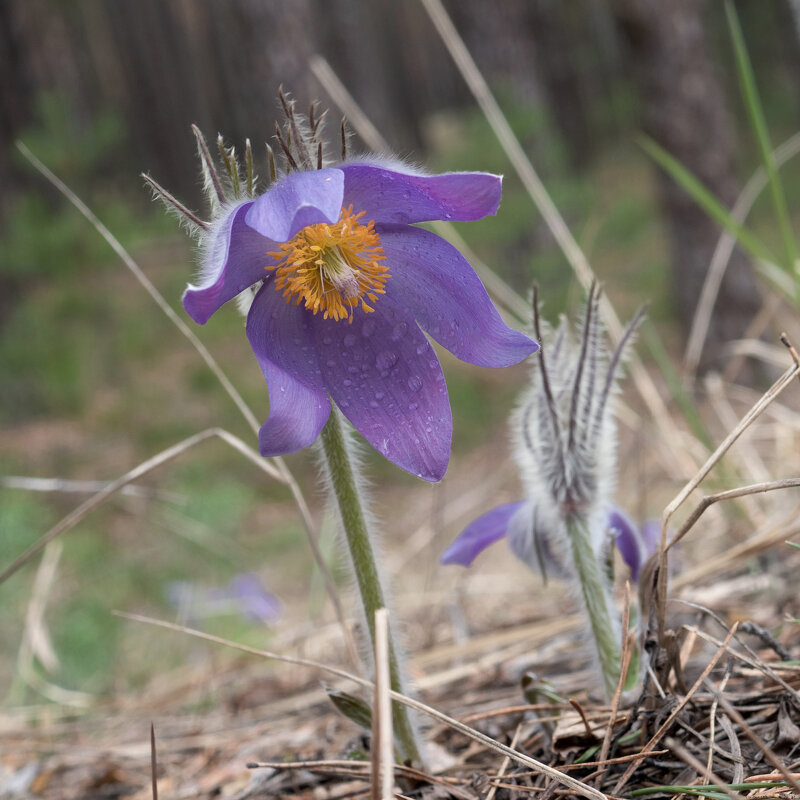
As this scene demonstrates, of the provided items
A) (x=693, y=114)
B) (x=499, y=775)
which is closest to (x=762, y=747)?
(x=499, y=775)

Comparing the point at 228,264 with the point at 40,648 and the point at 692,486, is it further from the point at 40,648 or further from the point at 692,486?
the point at 40,648

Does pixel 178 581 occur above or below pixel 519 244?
below

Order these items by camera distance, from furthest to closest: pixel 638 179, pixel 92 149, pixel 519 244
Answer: pixel 638 179 < pixel 519 244 < pixel 92 149

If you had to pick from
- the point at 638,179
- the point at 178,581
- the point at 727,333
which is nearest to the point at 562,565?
the point at 178,581

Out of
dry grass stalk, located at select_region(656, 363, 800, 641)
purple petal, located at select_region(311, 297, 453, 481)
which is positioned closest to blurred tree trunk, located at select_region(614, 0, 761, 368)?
dry grass stalk, located at select_region(656, 363, 800, 641)

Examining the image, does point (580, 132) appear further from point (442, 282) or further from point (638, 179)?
point (442, 282)

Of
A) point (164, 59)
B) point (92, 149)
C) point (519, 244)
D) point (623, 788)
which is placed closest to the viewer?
point (623, 788)
